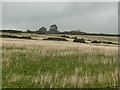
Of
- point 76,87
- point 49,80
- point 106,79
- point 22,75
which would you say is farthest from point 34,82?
point 106,79

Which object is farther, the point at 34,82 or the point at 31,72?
the point at 31,72

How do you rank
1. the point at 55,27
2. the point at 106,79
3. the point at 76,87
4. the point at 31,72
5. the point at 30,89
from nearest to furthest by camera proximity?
1. the point at 30,89
2. the point at 76,87
3. the point at 106,79
4. the point at 31,72
5. the point at 55,27

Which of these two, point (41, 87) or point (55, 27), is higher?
point (55, 27)

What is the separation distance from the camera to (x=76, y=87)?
9.95 m

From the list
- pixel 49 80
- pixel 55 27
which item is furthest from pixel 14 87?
pixel 55 27

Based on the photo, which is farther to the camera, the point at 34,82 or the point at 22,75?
the point at 22,75

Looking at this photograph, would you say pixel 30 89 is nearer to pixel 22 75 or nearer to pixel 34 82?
pixel 34 82

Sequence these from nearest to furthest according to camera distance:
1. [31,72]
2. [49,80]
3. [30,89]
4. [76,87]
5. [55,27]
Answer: [30,89] < [76,87] < [49,80] < [31,72] < [55,27]

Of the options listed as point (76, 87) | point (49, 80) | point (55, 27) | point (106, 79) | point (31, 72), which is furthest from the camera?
point (55, 27)

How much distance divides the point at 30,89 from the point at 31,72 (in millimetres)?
3613

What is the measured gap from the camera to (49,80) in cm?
1069

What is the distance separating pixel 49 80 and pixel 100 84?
3239mm

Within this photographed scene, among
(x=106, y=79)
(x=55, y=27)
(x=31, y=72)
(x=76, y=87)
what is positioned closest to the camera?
(x=76, y=87)

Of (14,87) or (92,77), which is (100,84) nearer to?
(92,77)
